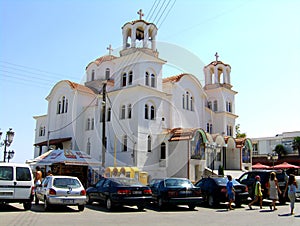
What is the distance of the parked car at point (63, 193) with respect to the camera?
12867 millimetres

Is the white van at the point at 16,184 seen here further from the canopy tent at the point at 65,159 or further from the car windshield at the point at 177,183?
the canopy tent at the point at 65,159

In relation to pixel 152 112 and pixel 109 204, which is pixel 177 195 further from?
pixel 152 112

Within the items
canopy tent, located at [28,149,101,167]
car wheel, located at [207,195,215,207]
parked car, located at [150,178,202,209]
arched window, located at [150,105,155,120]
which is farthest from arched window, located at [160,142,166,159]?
parked car, located at [150,178,202,209]

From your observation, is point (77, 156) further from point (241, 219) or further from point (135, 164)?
point (241, 219)

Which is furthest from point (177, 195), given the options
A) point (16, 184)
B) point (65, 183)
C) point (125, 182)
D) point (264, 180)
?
point (264, 180)

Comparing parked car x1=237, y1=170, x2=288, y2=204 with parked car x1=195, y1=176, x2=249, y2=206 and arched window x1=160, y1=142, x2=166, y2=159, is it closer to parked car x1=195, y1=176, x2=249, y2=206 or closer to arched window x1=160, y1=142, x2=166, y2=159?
parked car x1=195, y1=176, x2=249, y2=206

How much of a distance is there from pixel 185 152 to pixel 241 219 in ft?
60.8

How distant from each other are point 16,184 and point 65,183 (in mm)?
Result: 1900

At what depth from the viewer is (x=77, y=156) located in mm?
25703

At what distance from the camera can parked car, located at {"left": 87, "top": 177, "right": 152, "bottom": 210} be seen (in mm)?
13539

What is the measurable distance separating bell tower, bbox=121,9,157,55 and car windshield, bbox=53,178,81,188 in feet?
69.7

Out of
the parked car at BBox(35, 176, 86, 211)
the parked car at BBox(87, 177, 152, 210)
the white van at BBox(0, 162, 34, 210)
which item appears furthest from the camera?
the parked car at BBox(87, 177, 152, 210)

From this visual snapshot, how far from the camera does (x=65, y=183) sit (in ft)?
44.7

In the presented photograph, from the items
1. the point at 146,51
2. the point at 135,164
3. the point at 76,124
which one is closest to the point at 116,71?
the point at 146,51
